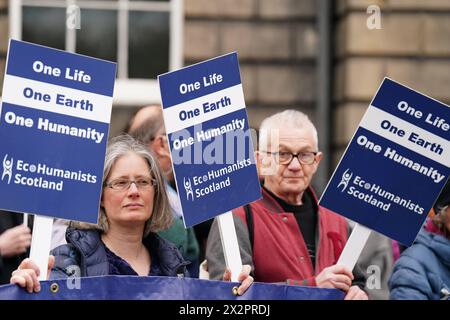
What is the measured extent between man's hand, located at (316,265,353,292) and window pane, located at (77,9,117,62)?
484 cm

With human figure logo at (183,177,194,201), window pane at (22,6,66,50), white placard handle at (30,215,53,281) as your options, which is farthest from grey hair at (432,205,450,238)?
window pane at (22,6,66,50)

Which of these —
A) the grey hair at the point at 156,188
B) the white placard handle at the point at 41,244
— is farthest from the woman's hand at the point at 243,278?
the white placard handle at the point at 41,244

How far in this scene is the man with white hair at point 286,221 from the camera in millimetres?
3939

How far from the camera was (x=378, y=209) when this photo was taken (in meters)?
3.74

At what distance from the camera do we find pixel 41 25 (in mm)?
8328

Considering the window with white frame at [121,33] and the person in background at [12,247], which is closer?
the person in background at [12,247]

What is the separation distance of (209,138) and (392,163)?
1.89 feet

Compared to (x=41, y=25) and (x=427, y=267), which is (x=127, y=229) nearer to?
(x=427, y=267)

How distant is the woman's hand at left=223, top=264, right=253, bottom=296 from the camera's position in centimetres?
351

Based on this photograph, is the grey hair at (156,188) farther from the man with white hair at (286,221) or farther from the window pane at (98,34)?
the window pane at (98,34)

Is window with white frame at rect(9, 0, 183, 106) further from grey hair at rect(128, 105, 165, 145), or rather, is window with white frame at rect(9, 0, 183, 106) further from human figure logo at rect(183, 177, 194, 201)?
human figure logo at rect(183, 177, 194, 201)

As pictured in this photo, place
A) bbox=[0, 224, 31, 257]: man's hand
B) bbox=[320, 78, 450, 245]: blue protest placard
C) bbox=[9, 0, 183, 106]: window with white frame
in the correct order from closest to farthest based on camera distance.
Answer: bbox=[320, 78, 450, 245]: blue protest placard < bbox=[0, 224, 31, 257]: man's hand < bbox=[9, 0, 183, 106]: window with white frame

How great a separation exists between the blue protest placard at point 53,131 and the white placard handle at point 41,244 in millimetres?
29
